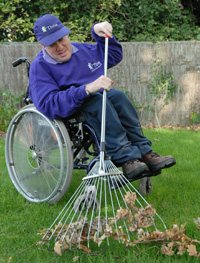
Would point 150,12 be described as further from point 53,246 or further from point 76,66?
point 53,246

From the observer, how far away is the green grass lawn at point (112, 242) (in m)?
1.89

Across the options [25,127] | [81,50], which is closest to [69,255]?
[25,127]

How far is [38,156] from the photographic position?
2.68 meters

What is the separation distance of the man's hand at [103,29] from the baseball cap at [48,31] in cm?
25

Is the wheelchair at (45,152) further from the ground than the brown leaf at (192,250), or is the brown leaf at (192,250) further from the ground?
the wheelchair at (45,152)

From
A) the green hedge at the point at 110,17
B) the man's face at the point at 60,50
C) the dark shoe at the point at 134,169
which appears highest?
the green hedge at the point at 110,17

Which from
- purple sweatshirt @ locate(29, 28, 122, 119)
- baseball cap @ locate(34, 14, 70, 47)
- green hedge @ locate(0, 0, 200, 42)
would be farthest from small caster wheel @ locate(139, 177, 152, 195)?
green hedge @ locate(0, 0, 200, 42)

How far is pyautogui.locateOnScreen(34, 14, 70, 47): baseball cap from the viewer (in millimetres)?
2553

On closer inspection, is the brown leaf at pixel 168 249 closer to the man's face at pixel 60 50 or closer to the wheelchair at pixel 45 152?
the wheelchair at pixel 45 152

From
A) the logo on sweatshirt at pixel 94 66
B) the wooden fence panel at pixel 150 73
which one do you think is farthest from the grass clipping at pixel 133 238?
the wooden fence panel at pixel 150 73

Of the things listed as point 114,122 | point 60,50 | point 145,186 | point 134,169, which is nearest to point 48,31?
point 60,50

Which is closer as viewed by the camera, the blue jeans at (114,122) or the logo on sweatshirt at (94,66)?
the blue jeans at (114,122)

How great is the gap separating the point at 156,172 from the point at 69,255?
0.95m

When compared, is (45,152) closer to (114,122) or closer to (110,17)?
(114,122)
